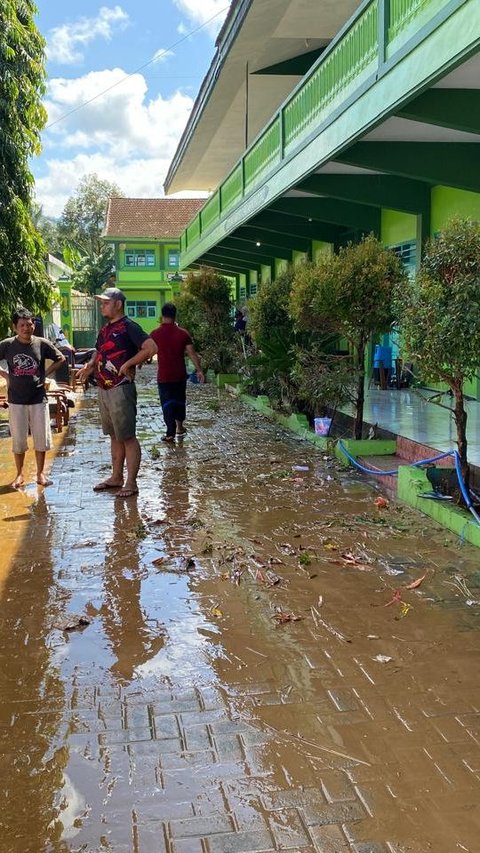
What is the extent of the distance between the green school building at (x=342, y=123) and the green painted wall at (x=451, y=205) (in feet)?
0.07

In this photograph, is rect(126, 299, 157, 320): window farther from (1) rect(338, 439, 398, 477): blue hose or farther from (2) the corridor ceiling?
(1) rect(338, 439, 398, 477): blue hose

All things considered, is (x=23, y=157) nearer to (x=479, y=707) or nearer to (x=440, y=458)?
(x=440, y=458)

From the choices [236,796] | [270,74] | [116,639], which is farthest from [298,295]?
[270,74]

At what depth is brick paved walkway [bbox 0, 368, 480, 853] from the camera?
2.59 m

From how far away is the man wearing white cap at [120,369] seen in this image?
7.02m

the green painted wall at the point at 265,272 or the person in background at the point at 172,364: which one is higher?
the green painted wall at the point at 265,272

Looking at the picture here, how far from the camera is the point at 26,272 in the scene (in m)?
11.1

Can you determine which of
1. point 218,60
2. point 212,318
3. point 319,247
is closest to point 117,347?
point 218,60

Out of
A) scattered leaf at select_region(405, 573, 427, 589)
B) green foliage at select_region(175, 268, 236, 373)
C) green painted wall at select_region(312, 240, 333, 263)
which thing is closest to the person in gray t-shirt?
scattered leaf at select_region(405, 573, 427, 589)

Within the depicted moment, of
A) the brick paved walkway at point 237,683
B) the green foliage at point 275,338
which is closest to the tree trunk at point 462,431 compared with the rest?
the brick paved walkway at point 237,683

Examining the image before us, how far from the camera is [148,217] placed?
46625 mm

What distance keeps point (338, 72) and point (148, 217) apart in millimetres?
39085

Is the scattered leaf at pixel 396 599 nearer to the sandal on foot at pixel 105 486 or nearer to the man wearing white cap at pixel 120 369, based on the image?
the man wearing white cap at pixel 120 369

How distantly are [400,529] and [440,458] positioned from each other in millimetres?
1223
